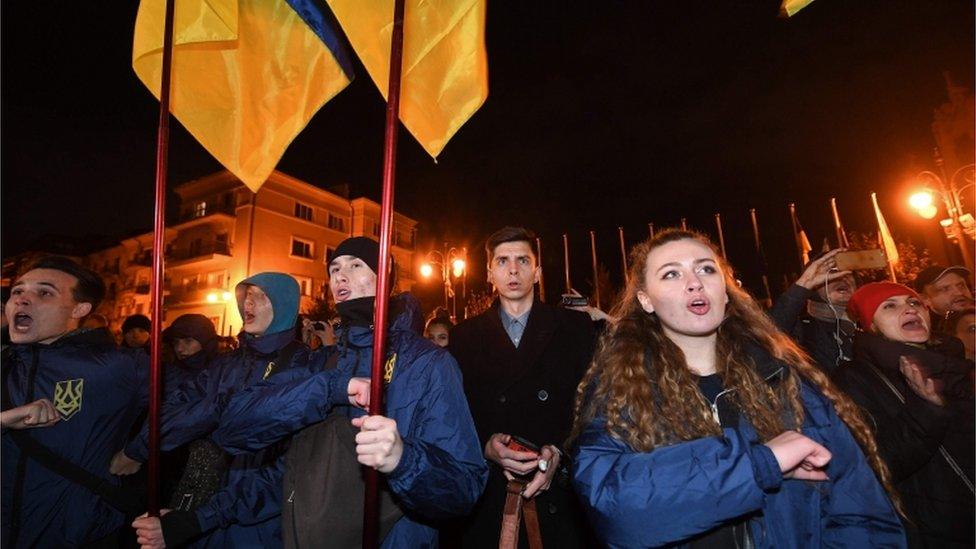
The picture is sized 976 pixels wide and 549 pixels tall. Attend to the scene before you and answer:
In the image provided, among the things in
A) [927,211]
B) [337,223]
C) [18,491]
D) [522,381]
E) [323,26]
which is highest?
[337,223]

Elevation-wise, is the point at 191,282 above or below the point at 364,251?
above

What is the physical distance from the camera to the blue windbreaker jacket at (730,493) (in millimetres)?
1815

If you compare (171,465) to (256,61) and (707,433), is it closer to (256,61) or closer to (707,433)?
(256,61)

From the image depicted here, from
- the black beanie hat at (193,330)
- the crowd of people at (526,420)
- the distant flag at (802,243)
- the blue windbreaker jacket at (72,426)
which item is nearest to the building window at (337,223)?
the distant flag at (802,243)

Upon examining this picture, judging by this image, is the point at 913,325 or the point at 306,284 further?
the point at 306,284

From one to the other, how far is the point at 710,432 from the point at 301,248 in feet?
137

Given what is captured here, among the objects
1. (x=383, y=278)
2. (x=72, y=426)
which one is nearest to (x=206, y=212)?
(x=72, y=426)

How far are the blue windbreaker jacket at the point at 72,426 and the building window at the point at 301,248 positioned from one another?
38.2 m

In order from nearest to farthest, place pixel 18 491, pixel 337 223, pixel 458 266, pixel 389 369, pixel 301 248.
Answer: pixel 389 369 → pixel 18 491 → pixel 458 266 → pixel 301 248 → pixel 337 223

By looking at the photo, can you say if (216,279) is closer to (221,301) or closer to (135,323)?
(221,301)

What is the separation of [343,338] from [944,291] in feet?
21.4

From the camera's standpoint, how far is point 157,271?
2637 mm

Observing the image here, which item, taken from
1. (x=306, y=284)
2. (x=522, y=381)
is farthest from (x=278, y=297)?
(x=306, y=284)

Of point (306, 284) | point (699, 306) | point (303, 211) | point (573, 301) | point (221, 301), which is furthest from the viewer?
point (303, 211)
